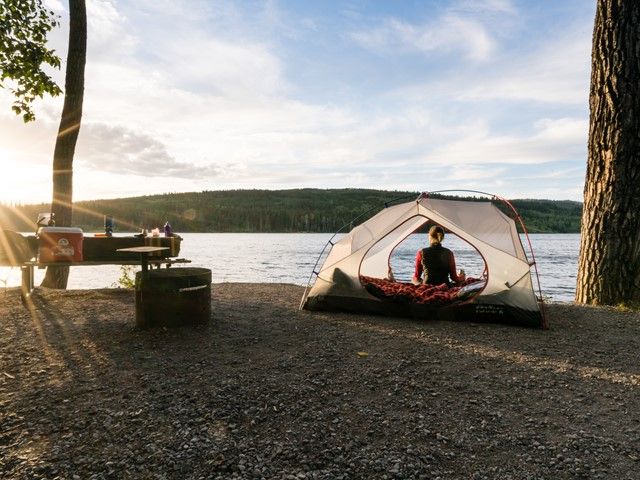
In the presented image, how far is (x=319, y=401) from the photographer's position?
4391mm

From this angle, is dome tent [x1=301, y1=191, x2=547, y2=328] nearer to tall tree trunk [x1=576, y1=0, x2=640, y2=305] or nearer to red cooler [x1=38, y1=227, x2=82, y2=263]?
tall tree trunk [x1=576, y1=0, x2=640, y2=305]

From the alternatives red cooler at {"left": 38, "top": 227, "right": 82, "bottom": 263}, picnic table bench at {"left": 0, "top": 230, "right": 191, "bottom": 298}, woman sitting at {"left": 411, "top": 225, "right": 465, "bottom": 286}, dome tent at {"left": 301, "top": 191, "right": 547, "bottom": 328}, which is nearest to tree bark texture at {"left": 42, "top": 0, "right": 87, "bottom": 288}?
picnic table bench at {"left": 0, "top": 230, "right": 191, "bottom": 298}

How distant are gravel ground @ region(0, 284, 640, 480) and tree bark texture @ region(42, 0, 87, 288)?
4.68 meters

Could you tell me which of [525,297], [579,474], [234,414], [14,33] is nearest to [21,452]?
[234,414]

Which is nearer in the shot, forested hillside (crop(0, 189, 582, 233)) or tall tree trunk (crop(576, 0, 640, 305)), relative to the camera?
tall tree trunk (crop(576, 0, 640, 305))

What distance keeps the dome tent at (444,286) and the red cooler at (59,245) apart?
17.4ft

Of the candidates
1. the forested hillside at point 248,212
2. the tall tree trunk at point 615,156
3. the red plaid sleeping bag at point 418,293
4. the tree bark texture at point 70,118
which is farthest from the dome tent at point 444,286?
the forested hillside at point 248,212

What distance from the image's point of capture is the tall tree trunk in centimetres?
824

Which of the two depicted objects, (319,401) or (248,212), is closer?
(319,401)

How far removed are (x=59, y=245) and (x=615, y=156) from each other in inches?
451

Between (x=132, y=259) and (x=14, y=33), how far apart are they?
18.9ft

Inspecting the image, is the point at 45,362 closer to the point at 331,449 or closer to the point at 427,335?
the point at 331,449

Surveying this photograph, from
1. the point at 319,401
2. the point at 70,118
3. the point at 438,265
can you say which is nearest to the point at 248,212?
the point at 70,118

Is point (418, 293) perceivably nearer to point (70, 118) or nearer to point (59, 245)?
point (59, 245)
